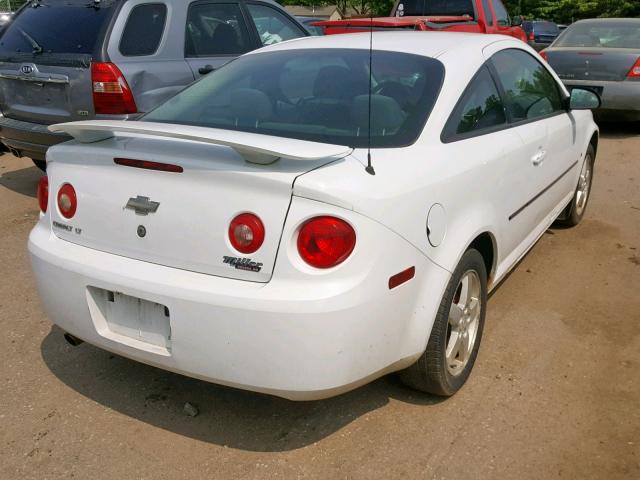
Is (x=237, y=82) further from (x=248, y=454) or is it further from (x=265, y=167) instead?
(x=248, y=454)

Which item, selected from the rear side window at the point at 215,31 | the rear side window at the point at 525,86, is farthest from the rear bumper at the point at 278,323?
the rear side window at the point at 215,31

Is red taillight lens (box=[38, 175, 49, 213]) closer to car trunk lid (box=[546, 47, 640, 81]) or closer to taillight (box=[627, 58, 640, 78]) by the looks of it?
car trunk lid (box=[546, 47, 640, 81])

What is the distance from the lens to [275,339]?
2.29 m

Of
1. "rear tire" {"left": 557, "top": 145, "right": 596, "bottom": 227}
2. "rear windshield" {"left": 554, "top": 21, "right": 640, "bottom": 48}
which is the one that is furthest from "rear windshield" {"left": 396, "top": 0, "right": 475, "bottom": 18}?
"rear tire" {"left": 557, "top": 145, "right": 596, "bottom": 227}

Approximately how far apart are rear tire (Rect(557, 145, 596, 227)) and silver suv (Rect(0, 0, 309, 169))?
324 centimetres

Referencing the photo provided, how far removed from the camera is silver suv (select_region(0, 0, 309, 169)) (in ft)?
17.2

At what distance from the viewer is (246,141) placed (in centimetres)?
234

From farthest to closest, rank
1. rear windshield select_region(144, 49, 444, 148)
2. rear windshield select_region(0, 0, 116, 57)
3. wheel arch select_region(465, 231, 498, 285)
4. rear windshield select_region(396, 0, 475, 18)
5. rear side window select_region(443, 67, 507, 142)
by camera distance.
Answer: rear windshield select_region(396, 0, 475, 18) < rear windshield select_region(0, 0, 116, 57) < wheel arch select_region(465, 231, 498, 285) < rear side window select_region(443, 67, 507, 142) < rear windshield select_region(144, 49, 444, 148)

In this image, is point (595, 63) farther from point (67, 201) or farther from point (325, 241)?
point (67, 201)

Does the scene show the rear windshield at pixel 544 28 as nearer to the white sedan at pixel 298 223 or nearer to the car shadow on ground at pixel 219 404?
the white sedan at pixel 298 223

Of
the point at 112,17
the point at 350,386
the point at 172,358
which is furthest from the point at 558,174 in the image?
the point at 112,17

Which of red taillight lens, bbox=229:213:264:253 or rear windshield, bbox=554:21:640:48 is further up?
red taillight lens, bbox=229:213:264:253

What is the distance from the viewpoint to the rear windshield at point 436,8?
32.7 feet

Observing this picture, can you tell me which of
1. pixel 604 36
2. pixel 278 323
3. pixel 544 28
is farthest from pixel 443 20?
pixel 544 28
